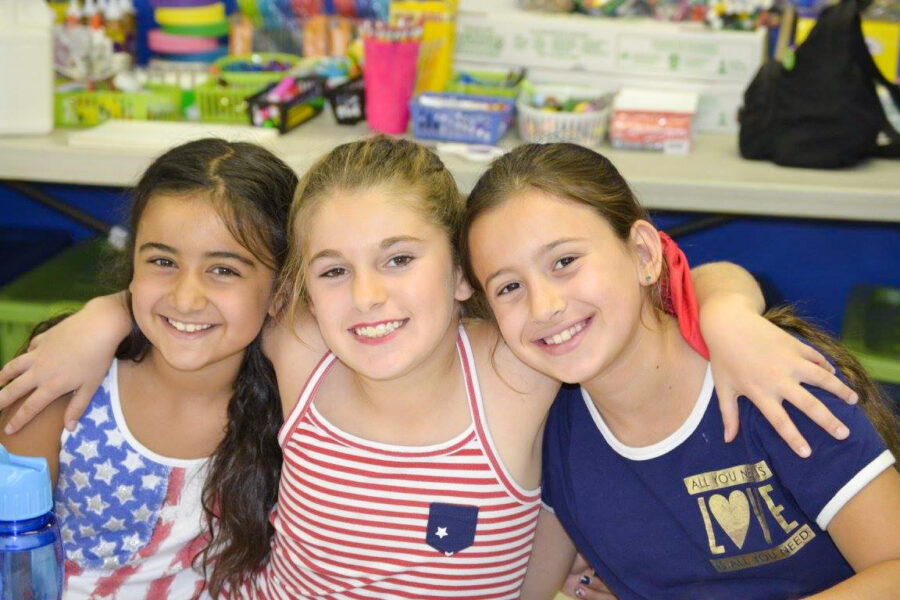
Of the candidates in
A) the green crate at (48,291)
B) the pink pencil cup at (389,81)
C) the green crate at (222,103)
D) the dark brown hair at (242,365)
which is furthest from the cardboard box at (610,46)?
the dark brown hair at (242,365)

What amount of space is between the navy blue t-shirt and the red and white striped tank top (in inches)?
4.0

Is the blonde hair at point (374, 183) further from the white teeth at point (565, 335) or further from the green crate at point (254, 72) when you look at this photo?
the green crate at point (254, 72)

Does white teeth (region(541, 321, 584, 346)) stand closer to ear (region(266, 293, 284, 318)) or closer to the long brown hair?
the long brown hair

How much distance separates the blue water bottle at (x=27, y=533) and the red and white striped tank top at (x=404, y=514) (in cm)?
57

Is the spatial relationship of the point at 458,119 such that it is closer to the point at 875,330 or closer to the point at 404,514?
the point at 875,330

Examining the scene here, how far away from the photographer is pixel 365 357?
130cm

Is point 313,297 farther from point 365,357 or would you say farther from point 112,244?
point 112,244

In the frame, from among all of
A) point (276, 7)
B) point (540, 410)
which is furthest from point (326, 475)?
point (276, 7)

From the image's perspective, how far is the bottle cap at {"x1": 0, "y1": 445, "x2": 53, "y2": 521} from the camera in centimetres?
79

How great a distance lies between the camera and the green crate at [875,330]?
190cm

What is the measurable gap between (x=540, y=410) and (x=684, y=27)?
135cm

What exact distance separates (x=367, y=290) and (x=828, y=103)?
1.19 meters

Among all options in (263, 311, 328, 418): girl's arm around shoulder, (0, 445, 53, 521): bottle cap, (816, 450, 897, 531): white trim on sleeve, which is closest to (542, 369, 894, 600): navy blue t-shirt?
(816, 450, 897, 531): white trim on sleeve

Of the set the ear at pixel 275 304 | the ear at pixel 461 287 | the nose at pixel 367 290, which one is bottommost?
the ear at pixel 275 304
